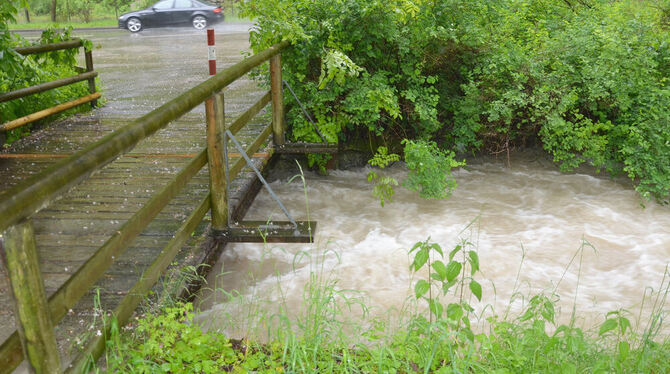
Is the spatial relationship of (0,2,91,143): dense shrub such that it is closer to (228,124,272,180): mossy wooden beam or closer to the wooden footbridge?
the wooden footbridge

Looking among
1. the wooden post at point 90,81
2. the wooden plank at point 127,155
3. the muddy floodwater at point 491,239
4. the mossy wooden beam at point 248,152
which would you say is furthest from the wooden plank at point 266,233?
the wooden post at point 90,81

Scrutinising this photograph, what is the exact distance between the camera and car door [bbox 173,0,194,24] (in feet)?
78.5

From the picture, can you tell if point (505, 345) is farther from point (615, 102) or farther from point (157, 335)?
point (615, 102)

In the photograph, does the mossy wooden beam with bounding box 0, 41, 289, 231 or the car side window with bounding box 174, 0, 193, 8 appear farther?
the car side window with bounding box 174, 0, 193, 8

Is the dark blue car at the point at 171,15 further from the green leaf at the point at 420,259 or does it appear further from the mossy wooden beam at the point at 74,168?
the green leaf at the point at 420,259

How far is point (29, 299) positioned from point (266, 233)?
268 cm

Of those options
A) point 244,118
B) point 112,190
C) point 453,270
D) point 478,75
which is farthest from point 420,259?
point 478,75

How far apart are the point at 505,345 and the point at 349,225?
3.67 metres

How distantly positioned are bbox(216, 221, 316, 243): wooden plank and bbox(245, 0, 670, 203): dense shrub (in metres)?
2.48

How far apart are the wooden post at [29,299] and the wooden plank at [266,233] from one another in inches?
93.0

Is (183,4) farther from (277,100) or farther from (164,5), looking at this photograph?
(277,100)

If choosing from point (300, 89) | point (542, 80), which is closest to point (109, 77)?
point (300, 89)

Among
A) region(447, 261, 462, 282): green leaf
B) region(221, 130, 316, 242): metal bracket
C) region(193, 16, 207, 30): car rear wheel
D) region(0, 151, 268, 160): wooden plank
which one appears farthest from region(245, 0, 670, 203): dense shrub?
region(193, 16, 207, 30): car rear wheel

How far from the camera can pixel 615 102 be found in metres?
7.54
